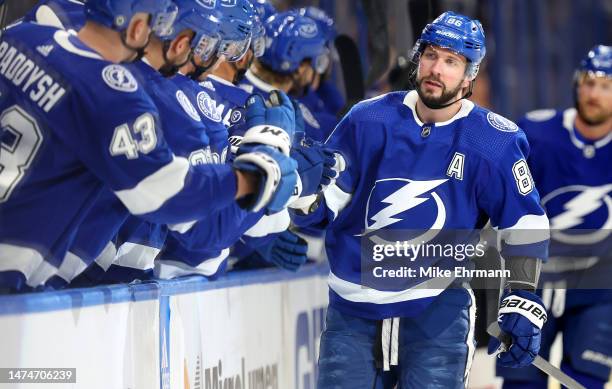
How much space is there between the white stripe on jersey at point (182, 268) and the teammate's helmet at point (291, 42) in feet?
4.15

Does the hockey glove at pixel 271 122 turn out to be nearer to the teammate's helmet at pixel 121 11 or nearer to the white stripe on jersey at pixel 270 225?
the teammate's helmet at pixel 121 11

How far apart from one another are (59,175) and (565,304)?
2.55 m

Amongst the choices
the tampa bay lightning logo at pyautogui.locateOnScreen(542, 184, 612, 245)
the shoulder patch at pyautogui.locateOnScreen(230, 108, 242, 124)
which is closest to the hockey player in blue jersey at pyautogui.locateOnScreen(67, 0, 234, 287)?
the shoulder patch at pyautogui.locateOnScreen(230, 108, 242, 124)

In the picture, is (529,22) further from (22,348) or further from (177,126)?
(22,348)

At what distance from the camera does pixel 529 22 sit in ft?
31.1

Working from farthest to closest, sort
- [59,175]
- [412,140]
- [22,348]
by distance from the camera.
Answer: [412,140], [59,175], [22,348]

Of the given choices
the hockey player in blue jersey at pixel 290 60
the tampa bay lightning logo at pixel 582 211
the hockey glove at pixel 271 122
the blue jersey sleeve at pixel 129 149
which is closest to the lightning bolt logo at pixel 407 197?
the hockey glove at pixel 271 122

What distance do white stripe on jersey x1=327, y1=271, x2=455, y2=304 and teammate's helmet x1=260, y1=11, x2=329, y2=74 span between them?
1.51 m

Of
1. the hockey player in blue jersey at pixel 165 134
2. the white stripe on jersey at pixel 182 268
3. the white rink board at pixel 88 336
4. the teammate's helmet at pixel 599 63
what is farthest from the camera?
the teammate's helmet at pixel 599 63

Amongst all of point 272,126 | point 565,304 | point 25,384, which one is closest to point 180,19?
point 272,126

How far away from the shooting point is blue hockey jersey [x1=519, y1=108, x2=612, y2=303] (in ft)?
15.5

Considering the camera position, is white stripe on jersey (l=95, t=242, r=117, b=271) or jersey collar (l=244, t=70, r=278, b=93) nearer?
white stripe on jersey (l=95, t=242, r=117, b=271)

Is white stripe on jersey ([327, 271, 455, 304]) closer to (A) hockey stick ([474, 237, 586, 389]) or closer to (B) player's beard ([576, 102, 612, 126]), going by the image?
(A) hockey stick ([474, 237, 586, 389])

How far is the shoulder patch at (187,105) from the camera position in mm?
3208
